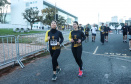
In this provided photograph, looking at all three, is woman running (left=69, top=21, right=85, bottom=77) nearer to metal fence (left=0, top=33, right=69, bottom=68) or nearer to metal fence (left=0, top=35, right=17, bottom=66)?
metal fence (left=0, top=33, right=69, bottom=68)

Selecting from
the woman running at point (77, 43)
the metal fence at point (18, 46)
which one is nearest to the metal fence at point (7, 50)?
the metal fence at point (18, 46)

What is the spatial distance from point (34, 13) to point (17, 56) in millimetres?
31631

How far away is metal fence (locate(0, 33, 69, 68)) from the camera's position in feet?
17.5

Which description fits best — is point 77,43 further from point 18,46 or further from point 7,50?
point 7,50

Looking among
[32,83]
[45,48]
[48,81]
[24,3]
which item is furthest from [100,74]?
[24,3]

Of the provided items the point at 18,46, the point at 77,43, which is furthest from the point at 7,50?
the point at 77,43

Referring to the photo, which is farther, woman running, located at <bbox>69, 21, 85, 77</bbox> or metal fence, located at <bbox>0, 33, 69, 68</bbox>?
metal fence, located at <bbox>0, 33, 69, 68</bbox>

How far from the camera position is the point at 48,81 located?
154 inches

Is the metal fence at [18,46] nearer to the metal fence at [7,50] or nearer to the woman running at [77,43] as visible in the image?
the metal fence at [7,50]

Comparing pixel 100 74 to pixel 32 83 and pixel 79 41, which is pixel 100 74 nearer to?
pixel 79 41

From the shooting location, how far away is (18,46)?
A: 18.5 ft

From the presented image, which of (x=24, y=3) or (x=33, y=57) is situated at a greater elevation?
(x=24, y=3)

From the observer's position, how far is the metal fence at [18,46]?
17.5 ft

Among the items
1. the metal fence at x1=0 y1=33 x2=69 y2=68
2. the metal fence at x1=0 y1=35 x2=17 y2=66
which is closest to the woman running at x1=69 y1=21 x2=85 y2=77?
the metal fence at x1=0 y1=33 x2=69 y2=68
